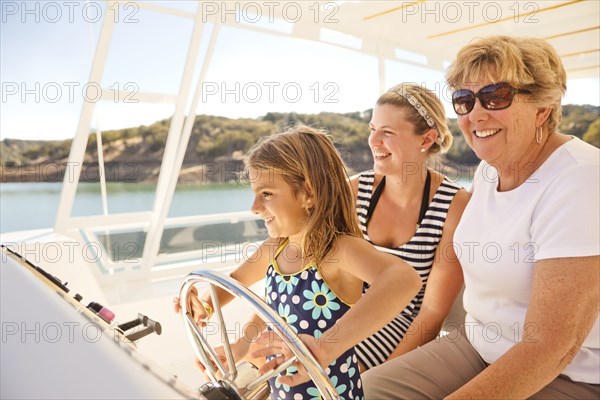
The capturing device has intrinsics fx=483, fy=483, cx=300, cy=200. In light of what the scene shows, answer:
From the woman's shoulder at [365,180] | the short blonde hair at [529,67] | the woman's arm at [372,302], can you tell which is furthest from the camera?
the woman's shoulder at [365,180]

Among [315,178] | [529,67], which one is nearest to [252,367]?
[315,178]

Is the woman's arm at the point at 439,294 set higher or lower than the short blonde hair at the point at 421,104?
lower

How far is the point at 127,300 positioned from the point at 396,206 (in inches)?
97.4

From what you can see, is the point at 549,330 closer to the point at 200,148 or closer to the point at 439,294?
the point at 439,294

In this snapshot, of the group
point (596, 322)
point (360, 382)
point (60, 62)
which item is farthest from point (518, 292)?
point (60, 62)

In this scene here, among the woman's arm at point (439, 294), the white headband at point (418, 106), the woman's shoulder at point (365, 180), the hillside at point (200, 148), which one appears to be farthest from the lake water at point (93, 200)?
the woman's arm at point (439, 294)

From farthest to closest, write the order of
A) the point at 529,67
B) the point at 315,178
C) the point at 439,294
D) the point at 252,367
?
the point at 439,294
the point at 315,178
the point at 529,67
the point at 252,367

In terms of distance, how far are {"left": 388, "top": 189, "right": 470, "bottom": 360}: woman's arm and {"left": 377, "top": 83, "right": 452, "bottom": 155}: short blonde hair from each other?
0.41 metres

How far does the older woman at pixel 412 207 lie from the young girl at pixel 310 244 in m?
0.38

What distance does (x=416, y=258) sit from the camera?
1880 mm

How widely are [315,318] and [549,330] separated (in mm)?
640

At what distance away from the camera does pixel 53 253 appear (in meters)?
2.31

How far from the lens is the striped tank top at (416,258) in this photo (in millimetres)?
1800

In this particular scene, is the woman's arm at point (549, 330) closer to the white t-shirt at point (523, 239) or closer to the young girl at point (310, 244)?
the white t-shirt at point (523, 239)
